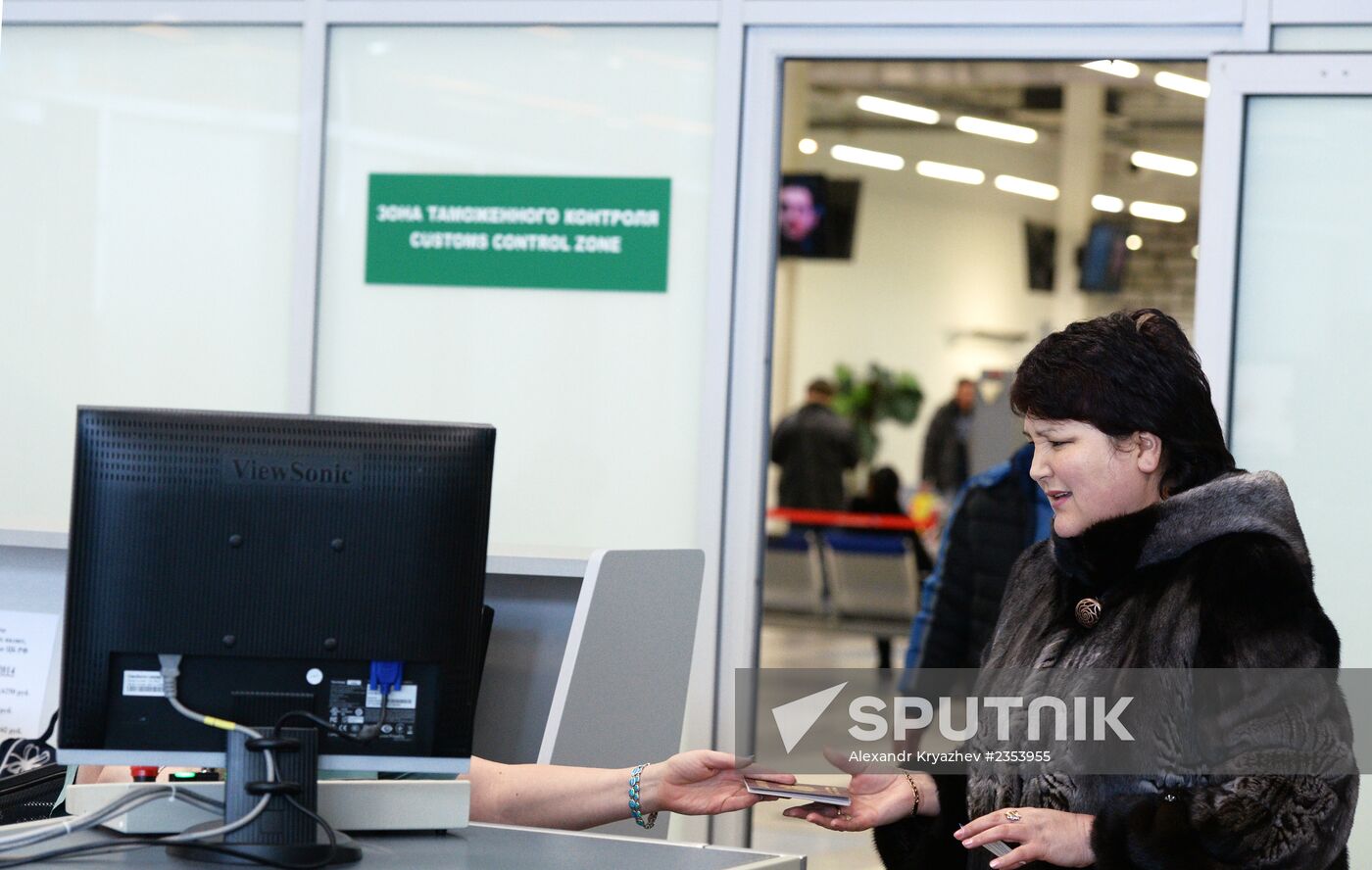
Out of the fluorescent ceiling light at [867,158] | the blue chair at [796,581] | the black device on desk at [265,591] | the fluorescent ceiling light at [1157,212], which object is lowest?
the blue chair at [796,581]

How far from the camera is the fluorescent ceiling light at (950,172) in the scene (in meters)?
17.2

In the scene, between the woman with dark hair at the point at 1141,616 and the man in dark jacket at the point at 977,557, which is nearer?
the woman with dark hair at the point at 1141,616

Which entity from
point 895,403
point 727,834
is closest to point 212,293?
point 727,834

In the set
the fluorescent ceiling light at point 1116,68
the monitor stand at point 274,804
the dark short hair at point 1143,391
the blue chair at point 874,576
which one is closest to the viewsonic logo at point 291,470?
the monitor stand at point 274,804

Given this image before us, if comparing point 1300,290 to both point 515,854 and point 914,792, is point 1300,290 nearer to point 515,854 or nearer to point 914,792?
point 914,792

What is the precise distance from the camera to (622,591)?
3.05m

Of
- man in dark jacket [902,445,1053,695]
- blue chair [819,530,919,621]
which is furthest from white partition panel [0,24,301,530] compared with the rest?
blue chair [819,530,919,621]

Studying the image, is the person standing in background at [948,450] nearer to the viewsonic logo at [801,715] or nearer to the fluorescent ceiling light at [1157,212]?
the fluorescent ceiling light at [1157,212]

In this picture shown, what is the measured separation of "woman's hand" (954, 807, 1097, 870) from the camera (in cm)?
232

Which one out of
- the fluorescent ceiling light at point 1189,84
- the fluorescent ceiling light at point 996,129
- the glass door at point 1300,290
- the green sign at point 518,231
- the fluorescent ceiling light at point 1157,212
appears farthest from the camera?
the fluorescent ceiling light at point 996,129

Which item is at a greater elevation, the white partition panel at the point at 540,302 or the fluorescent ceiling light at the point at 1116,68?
the fluorescent ceiling light at the point at 1116,68

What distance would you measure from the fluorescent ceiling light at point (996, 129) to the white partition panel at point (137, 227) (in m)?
12.2

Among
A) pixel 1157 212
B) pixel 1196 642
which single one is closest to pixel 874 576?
pixel 1157 212

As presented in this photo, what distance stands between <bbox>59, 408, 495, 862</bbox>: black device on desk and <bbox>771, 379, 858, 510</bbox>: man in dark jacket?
443 inches
